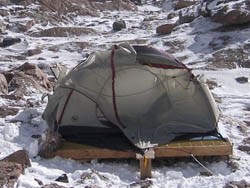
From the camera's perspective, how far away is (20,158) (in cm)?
658

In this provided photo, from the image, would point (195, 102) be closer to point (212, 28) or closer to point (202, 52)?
point (202, 52)

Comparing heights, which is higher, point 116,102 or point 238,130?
point 116,102

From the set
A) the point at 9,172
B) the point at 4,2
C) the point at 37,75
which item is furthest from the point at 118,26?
the point at 9,172

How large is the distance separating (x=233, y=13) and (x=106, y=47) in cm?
398

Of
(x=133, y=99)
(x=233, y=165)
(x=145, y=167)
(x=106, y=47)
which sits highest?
(x=133, y=99)

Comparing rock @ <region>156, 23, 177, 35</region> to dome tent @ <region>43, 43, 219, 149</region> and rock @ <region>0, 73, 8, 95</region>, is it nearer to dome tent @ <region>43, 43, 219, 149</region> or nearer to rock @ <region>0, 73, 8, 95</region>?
rock @ <region>0, 73, 8, 95</region>

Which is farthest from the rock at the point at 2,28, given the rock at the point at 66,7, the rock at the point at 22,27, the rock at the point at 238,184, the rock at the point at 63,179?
the rock at the point at 238,184

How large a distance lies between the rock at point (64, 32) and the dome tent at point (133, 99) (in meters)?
12.0

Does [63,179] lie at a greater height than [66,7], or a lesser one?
lesser

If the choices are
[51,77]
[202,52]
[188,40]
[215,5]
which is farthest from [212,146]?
[215,5]

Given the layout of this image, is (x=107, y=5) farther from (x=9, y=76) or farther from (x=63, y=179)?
(x=63, y=179)

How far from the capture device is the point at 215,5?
1822 centimetres

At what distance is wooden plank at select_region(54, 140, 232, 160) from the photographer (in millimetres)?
7129

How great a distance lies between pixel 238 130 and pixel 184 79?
4.35 feet
